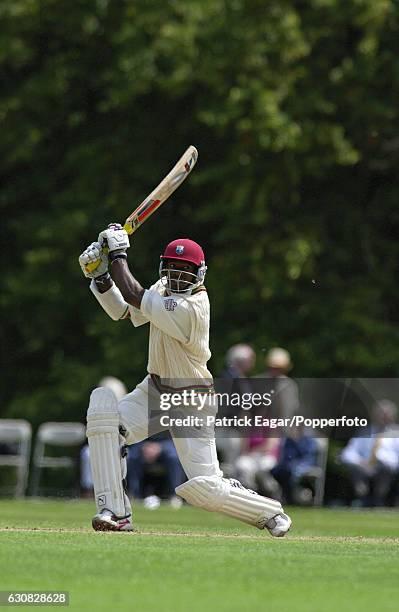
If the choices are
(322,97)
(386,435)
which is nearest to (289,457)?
(386,435)

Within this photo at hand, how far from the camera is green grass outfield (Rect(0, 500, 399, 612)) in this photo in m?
6.59

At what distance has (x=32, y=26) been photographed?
2305 centimetres

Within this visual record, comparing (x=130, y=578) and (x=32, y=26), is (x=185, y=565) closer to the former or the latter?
(x=130, y=578)

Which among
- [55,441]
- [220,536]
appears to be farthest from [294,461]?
[220,536]

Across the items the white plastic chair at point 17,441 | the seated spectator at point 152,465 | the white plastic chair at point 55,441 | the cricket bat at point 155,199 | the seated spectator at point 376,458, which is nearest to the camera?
the cricket bat at point 155,199

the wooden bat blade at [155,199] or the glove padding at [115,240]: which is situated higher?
the wooden bat blade at [155,199]

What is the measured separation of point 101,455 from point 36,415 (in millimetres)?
13647

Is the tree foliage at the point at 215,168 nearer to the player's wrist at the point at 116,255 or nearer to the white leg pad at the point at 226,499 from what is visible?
the player's wrist at the point at 116,255

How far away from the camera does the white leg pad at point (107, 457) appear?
32.2 feet

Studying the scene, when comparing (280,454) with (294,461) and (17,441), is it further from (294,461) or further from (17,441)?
(17,441)

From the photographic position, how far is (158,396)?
9.96m

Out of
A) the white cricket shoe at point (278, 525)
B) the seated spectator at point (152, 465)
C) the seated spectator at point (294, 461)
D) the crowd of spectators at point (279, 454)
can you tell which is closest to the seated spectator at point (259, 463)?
the crowd of spectators at point (279, 454)

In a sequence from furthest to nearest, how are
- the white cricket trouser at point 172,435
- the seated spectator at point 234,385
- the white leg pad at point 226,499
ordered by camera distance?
1. the seated spectator at point 234,385
2. the white cricket trouser at point 172,435
3. the white leg pad at point 226,499

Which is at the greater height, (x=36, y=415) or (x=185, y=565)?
(x=36, y=415)
